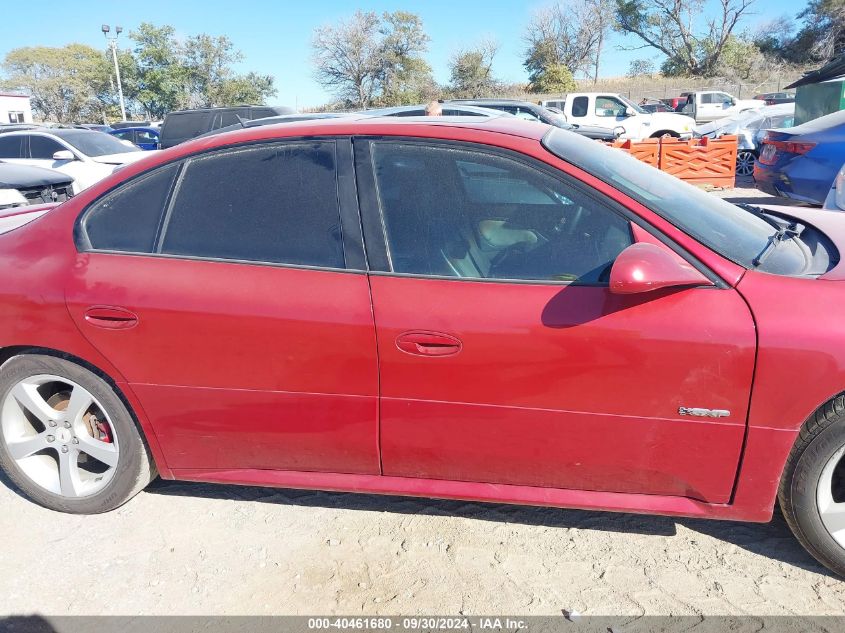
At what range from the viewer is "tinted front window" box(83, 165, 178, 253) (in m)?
Result: 2.73

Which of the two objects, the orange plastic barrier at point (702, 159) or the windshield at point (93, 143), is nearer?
the windshield at point (93, 143)

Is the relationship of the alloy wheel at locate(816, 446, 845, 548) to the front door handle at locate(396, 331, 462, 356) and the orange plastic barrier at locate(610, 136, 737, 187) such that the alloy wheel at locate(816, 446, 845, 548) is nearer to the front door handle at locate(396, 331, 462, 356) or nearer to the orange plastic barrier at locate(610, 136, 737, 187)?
the front door handle at locate(396, 331, 462, 356)

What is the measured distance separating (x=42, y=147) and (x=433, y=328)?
11552mm

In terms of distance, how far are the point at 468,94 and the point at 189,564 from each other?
154ft

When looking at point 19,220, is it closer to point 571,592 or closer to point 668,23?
point 571,592

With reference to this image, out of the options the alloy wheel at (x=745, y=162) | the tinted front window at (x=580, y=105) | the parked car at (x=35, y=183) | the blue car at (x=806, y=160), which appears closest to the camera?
the blue car at (x=806, y=160)

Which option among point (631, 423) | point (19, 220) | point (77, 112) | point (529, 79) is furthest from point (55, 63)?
point (631, 423)

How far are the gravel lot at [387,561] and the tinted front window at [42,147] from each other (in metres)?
10.00

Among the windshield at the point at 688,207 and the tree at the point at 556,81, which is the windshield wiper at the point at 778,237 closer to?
the windshield at the point at 688,207

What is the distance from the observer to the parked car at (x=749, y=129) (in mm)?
14578

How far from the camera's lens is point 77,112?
5219 centimetres

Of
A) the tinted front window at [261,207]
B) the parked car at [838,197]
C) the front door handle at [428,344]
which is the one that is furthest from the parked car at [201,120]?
the front door handle at [428,344]

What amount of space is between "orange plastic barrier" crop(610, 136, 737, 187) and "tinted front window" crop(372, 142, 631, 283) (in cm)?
1145

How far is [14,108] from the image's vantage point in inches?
1639
